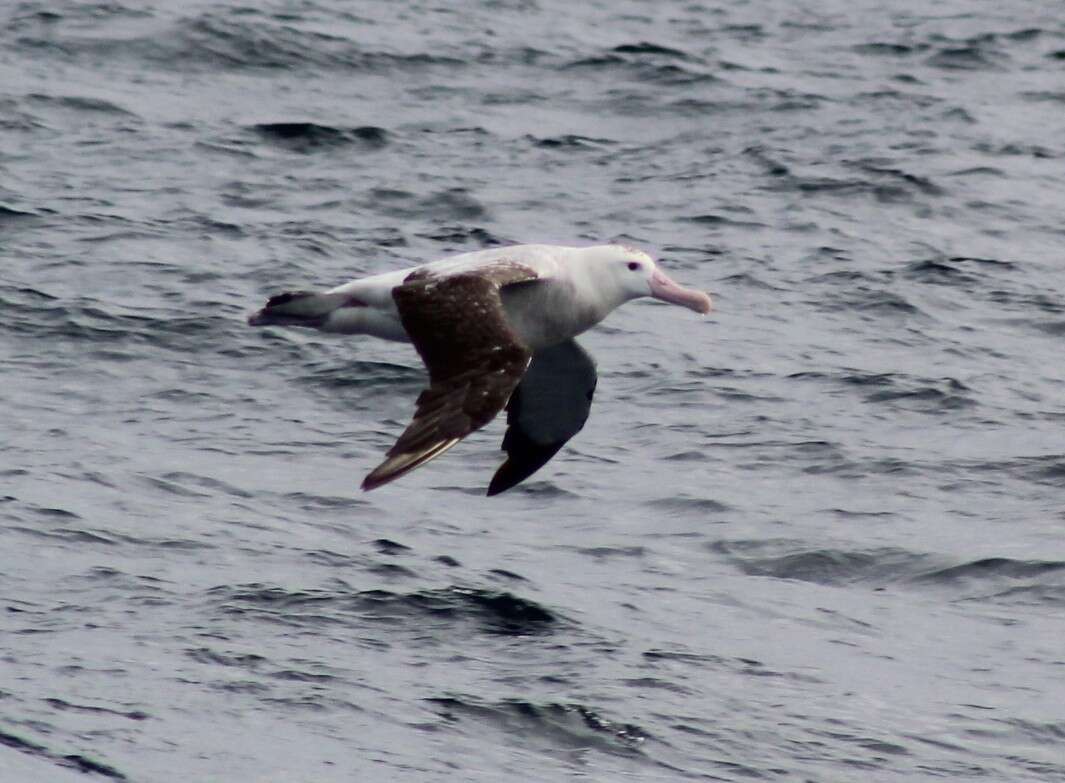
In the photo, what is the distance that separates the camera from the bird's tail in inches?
440

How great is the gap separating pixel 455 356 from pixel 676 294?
89.9 inches

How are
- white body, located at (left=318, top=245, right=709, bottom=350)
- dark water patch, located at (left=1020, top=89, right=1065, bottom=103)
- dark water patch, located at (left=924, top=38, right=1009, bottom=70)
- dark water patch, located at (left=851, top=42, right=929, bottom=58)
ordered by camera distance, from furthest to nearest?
dark water patch, located at (left=851, top=42, right=929, bottom=58) < dark water patch, located at (left=924, top=38, right=1009, bottom=70) < dark water patch, located at (left=1020, top=89, right=1065, bottom=103) < white body, located at (left=318, top=245, right=709, bottom=350)

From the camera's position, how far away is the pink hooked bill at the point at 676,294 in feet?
39.1

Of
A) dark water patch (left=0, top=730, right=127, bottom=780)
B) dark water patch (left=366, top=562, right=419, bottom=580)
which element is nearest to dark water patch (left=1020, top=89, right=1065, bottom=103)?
dark water patch (left=366, top=562, right=419, bottom=580)

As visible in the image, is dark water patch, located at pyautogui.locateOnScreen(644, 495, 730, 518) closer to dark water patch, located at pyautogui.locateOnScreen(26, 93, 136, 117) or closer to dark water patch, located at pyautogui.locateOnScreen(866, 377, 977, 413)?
dark water patch, located at pyautogui.locateOnScreen(866, 377, 977, 413)

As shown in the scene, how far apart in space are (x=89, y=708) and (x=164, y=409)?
4400 millimetres

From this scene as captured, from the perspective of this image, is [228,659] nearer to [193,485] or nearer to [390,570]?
[390,570]

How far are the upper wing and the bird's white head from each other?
1.69 ft

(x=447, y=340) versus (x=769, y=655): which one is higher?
(x=447, y=340)

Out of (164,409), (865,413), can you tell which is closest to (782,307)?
(865,413)

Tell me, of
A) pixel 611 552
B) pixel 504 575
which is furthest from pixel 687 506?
pixel 504 575

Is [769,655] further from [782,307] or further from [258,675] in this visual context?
[782,307]

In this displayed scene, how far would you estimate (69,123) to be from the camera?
20219 mm

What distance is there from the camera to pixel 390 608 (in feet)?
37.0
